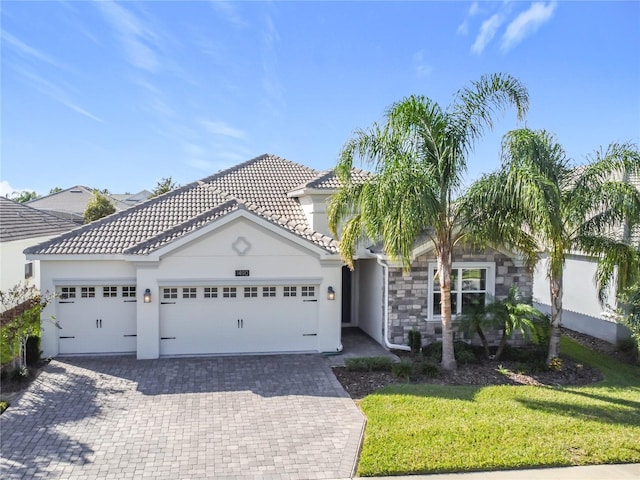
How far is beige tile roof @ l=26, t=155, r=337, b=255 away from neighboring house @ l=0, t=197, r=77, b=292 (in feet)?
18.6

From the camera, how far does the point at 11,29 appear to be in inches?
496

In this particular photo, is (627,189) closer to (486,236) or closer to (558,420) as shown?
(486,236)

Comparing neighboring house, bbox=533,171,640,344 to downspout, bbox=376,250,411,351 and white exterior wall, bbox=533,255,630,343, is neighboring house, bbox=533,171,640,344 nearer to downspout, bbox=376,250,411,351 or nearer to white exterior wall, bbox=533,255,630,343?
white exterior wall, bbox=533,255,630,343

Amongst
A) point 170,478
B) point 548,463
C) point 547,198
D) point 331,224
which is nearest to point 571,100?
point 547,198

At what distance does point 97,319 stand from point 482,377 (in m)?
11.6

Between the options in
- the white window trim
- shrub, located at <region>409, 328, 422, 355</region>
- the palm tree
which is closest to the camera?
the palm tree

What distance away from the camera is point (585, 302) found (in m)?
18.5

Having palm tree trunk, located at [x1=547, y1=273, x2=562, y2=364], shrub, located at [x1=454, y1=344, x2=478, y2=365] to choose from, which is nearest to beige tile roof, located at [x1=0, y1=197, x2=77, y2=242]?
shrub, located at [x1=454, y1=344, x2=478, y2=365]

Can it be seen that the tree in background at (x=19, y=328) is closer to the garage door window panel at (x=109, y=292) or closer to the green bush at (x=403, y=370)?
the garage door window panel at (x=109, y=292)

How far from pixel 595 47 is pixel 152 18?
1360 centimetres

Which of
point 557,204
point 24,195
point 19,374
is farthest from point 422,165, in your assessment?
point 24,195

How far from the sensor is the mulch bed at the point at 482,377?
485 inches

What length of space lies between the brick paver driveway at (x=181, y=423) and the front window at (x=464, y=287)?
4.57 m

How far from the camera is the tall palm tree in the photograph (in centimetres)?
1206
